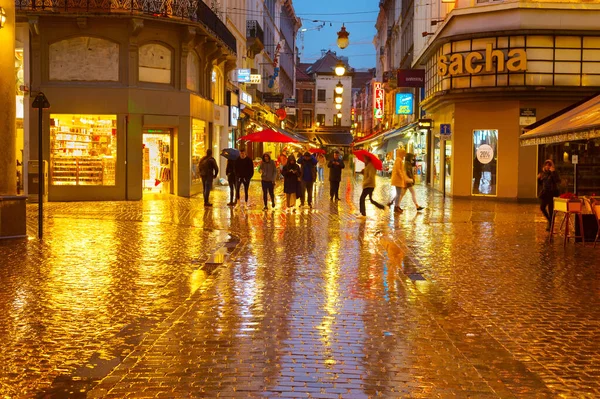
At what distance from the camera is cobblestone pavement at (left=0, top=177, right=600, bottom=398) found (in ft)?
20.6

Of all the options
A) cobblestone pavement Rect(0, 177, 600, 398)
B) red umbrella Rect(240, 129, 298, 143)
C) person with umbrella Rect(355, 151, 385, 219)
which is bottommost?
cobblestone pavement Rect(0, 177, 600, 398)

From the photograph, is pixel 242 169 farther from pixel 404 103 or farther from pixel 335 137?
pixel 335 137

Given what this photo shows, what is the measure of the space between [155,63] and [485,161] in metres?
12.9

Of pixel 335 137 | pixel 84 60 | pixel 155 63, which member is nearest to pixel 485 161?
pixel 155 63

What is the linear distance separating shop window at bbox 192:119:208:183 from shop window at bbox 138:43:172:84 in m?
2.52

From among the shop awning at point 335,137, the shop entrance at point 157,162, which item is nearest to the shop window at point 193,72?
the shop entrance at point 157,162

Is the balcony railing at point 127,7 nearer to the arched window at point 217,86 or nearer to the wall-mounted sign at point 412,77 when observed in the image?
the arched window at point 217,86

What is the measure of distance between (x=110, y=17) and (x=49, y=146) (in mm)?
4668

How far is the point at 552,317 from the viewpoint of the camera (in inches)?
348

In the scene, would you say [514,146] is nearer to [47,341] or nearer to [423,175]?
[423,175]

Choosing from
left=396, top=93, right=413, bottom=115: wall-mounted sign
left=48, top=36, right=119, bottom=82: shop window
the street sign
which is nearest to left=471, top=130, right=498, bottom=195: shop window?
the street sign

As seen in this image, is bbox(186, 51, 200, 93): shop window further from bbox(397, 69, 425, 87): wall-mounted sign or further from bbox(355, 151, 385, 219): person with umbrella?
bbox(397, 69, 425, 87): wall-mounted sign

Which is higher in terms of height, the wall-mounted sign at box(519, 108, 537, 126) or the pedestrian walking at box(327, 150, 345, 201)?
the wall-mounted sign at box(519, 108, 537, 126)

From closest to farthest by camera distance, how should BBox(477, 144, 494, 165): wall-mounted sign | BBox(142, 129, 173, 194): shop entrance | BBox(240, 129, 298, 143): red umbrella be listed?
BBox(142, 129, 173, 194): shop entrance
BBox(477, 144, 494, 165): wall-mounted sign
BBox(240, 129, 298, 143): red umbrella
